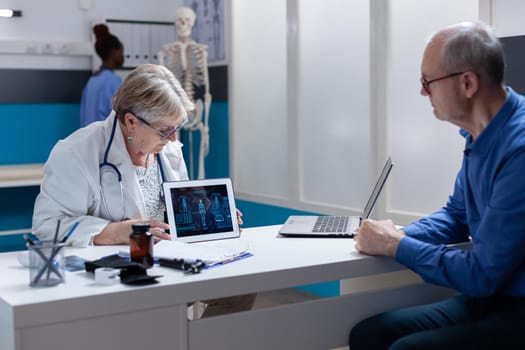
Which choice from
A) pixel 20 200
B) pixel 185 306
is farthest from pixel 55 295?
pixel 20 200

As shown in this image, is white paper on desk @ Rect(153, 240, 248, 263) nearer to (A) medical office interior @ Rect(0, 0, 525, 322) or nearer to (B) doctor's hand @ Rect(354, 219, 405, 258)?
(B) doctor's hand @ Rect(354, 219, 405, 258)

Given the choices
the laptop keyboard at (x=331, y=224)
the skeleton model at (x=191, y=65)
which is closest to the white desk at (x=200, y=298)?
the laptop keyboard at (x=331, y=224)

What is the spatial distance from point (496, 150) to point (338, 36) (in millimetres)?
2422

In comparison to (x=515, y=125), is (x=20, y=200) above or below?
below

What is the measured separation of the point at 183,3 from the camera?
233 inches

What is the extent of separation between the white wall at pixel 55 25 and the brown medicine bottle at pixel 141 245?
12.9 feet

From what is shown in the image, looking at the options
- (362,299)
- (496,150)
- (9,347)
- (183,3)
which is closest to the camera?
(9,347)

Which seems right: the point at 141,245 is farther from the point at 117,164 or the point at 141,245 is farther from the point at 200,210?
the point at 117,164

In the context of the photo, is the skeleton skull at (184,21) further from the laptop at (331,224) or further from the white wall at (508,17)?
the laptop at (331,224)

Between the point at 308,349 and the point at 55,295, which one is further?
the point at 308,349

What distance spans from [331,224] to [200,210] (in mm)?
433

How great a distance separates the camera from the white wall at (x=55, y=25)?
5344 millimetres

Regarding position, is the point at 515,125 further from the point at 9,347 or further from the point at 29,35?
the point at 29,35

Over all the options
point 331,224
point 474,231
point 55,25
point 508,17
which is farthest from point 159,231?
point 55,25
